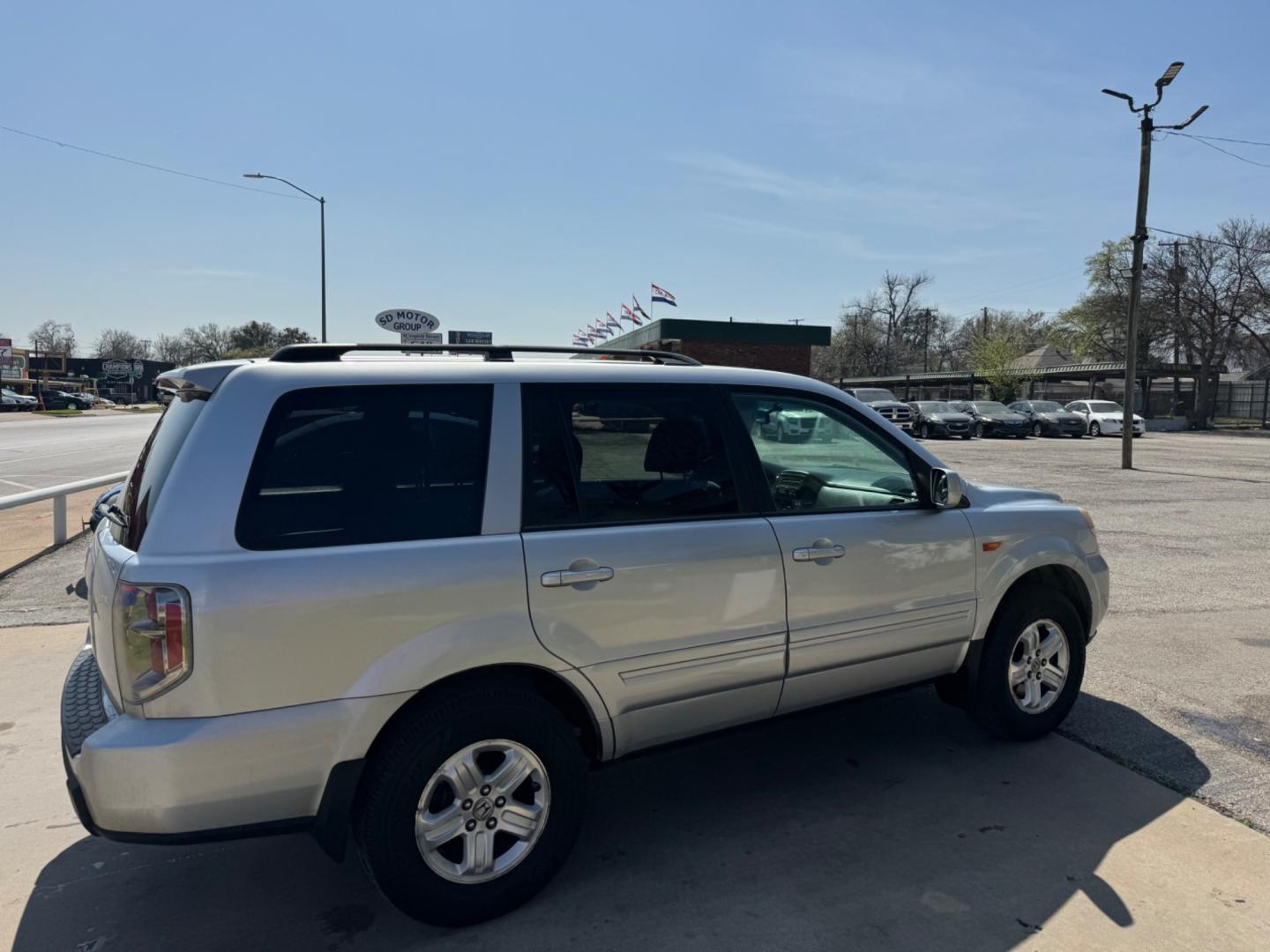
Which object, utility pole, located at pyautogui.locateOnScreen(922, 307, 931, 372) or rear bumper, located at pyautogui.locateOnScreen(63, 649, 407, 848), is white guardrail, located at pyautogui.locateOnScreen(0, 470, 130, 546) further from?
utility pole, located at pyautogui.locateOnScreen(922, 307, 931, 372)

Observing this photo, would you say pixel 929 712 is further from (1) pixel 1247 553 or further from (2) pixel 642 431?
(1) pixel 1247 553

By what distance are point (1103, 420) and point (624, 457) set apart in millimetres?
37881

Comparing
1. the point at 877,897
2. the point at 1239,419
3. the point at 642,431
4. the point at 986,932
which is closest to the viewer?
the point at 986,932

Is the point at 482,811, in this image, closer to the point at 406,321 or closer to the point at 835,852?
the point at 835,852

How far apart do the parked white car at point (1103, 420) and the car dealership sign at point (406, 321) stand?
90.4ft

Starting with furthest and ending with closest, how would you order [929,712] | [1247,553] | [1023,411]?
[1023,411] → [1247,553] → [929,712]

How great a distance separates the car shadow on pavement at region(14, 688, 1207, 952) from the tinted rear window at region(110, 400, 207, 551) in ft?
4.26

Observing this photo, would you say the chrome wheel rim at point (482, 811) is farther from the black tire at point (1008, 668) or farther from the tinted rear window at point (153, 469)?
the black tire at point (1008, 668)

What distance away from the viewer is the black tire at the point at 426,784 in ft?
8.60

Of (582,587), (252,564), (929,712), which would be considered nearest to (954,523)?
(929,712)

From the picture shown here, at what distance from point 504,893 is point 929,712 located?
2740 mm

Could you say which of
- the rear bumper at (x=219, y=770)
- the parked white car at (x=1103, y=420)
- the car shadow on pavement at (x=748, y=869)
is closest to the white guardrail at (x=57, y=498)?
the car shadow on pavement at (x=748, y=869)

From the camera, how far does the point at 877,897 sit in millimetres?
2977

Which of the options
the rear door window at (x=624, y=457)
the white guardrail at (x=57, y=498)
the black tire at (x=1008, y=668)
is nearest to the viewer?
the rear door window at (x=624, y=457)
